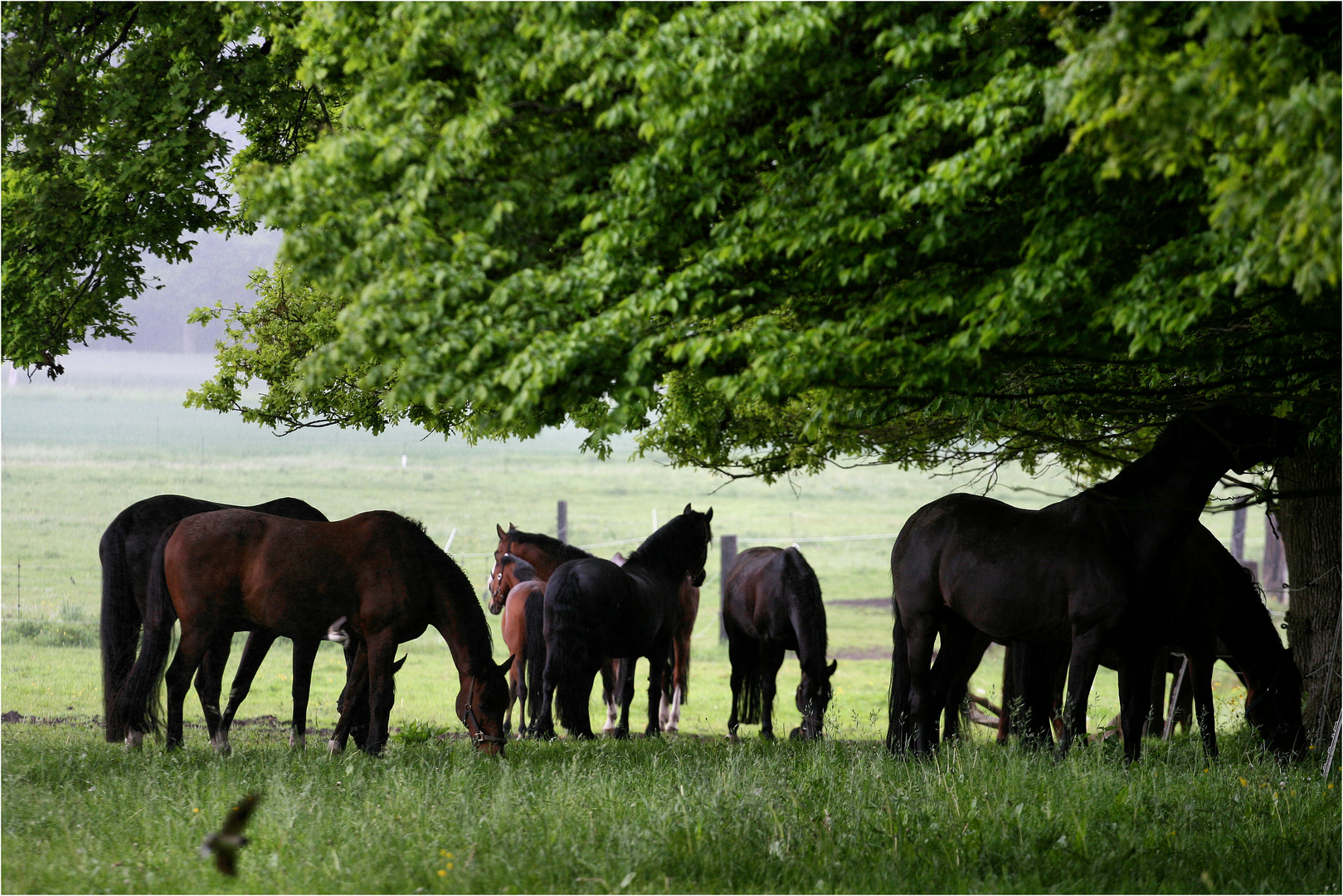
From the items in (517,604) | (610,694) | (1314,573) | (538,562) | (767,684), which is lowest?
(610,694)

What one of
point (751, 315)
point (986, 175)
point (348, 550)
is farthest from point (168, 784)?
point (986, 175)

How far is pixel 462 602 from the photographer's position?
31.3ft

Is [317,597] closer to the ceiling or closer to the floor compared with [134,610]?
closer to the ceiling

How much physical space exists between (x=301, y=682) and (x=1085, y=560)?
23.1 ft

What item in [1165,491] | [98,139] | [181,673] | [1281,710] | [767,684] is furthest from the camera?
[767,684]

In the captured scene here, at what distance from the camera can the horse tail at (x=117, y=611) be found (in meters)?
10.2

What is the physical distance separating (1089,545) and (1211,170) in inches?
168

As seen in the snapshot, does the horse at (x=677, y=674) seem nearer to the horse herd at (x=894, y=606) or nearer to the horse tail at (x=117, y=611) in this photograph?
the horse herd at (x=894, y=606)

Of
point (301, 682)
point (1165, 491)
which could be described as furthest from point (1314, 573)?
point (301, 682)

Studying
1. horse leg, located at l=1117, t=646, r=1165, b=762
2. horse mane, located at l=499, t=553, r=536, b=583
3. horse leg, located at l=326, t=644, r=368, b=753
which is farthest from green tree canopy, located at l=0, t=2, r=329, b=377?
horse leg, located at l=1117, t=646, r=1165, b=762

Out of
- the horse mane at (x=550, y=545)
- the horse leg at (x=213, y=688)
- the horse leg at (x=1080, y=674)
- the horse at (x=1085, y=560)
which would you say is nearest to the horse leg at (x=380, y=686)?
the horse leg at (x=213, y=688)

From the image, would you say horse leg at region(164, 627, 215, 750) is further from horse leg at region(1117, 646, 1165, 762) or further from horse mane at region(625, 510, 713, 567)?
horse leg at region(1117, 646, 1165, 762)

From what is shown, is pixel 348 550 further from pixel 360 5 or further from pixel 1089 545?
pixel 1089 545

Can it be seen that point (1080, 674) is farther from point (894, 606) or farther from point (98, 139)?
point (98, 139)
